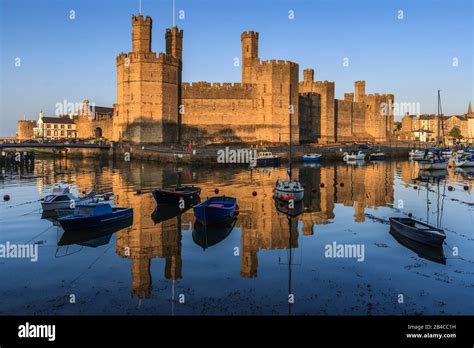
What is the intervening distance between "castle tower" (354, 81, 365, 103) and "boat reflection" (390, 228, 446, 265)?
6784cm

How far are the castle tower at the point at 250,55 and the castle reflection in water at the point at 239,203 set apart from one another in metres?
19.8

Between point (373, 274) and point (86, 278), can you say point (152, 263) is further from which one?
point (373, 274)

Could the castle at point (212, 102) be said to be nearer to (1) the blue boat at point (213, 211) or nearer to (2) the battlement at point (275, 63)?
(2) the battlement at point (275, 63)

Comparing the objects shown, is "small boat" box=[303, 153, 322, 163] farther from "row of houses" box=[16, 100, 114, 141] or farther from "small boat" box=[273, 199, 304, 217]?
"row of houses" box=[16, 100, 114, 141]

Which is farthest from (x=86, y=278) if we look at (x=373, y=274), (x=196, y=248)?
(x=373, y=274)

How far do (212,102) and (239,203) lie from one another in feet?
114

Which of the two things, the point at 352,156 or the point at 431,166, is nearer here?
the point at 431,166

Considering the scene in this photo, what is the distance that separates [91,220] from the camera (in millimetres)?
15406

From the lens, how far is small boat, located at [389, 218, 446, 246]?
510 inches

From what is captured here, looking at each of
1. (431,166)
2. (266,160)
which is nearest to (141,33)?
(266,160)

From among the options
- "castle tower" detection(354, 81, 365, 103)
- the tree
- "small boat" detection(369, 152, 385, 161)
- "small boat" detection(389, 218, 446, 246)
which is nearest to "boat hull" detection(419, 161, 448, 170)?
"small boat" detection(369, 152, 385, 161)

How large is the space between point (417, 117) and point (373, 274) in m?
134

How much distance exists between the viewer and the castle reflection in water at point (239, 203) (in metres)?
12.5

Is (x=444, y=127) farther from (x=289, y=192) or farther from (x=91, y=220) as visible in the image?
(x=91, y=220)
